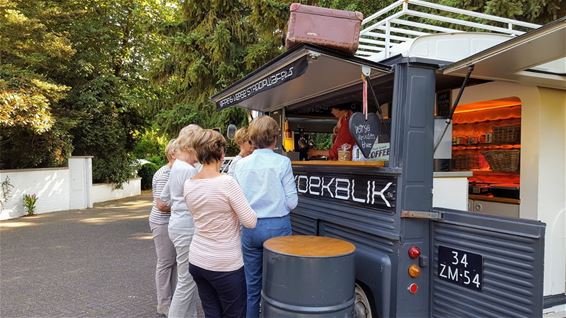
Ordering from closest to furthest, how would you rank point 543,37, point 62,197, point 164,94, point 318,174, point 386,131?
point 543,37 → point 386,131 → point 318,174 → point 164,94 → point 62,197

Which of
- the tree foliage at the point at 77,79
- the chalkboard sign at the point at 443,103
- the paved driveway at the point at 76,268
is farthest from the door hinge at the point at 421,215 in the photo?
the tree foliage at the point at 77,79

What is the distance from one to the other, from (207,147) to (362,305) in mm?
1731

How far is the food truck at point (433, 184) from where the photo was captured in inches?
102

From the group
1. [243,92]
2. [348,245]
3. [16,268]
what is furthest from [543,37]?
[16,268]

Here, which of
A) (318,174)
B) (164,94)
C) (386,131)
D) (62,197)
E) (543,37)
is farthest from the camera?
(62,197)

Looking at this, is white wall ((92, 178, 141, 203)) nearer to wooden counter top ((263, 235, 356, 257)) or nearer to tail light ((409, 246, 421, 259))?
wooden counter top ((263, 235, 356, 257))

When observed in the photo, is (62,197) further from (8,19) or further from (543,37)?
(543,37)

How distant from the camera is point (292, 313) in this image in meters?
2.63

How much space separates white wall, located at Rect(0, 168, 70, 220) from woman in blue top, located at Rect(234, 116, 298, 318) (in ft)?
35.3

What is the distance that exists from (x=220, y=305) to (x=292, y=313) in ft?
1.92

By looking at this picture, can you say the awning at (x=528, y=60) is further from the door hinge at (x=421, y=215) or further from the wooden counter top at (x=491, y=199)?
the wooden counter top at (x=491, y=199)

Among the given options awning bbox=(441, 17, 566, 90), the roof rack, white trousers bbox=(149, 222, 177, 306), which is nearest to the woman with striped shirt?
white trousers bbox=(149, 222, 177, 306)

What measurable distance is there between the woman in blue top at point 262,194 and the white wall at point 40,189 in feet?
35.3

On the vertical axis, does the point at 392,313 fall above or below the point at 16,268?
above
